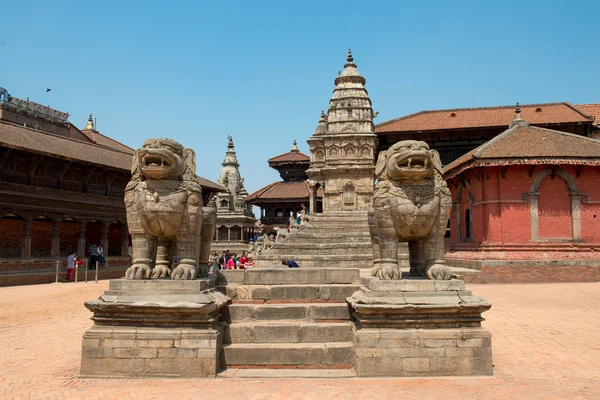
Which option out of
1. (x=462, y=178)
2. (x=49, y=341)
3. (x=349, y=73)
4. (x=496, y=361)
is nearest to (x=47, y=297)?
(x=49, y=341)

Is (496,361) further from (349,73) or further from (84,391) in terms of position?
(349,73)

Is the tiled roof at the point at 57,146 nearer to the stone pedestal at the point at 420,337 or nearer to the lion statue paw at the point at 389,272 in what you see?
the lion statue paw at the point at 389,272

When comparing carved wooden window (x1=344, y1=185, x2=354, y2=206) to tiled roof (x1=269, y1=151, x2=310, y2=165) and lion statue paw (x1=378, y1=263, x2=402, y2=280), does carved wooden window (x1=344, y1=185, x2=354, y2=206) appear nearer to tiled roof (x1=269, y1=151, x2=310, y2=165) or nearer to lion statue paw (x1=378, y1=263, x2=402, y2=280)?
tiled roof (x1=269, y1=151, x2=310, y2=165)

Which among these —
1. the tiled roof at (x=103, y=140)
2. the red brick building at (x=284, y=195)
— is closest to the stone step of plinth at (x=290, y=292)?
the tiled roof at (x=103, y=140)

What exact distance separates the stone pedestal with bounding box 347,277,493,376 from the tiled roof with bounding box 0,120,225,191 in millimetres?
19693

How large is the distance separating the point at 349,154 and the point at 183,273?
2929cm

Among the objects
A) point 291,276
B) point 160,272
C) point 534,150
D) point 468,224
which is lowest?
point 291,276

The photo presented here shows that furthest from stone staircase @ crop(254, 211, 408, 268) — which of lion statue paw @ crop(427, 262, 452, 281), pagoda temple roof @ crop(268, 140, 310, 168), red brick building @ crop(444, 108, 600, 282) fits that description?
pagoda temple roof @ crop(268, 140, 310, 168)

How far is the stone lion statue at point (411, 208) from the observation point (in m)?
6.36

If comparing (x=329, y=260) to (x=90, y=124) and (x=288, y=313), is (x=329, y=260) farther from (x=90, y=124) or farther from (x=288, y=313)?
(x=90, y=124)

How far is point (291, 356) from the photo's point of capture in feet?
20.3

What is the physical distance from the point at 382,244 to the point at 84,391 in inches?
165

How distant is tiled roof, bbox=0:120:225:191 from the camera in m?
21.0

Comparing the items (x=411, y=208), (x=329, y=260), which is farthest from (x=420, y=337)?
(x=329, y=260)
